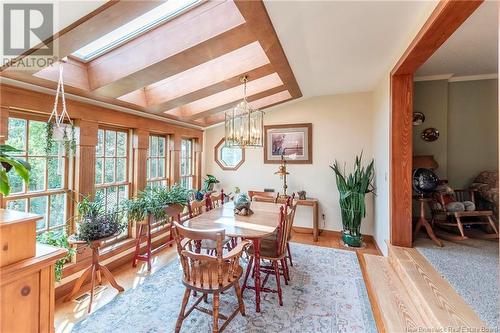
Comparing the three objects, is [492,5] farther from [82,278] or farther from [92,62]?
[82,278]

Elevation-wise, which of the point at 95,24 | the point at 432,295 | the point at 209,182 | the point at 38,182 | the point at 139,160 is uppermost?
the point at 95,24

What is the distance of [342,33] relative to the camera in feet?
6.86

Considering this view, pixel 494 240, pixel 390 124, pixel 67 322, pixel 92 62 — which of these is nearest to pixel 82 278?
pixel 67 322

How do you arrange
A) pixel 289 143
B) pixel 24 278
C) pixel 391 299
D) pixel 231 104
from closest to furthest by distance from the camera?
pixel 24 278, pixel 391 299, pixel 231 104, pixel 289 143

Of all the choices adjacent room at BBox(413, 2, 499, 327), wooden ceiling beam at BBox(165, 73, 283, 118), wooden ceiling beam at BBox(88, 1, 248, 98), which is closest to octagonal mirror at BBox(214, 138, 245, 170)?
wooden ceiling beam at BBox(165, 73, 283, 118)

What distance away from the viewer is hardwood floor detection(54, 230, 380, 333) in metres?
2.01

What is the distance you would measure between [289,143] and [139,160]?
8.64 feet

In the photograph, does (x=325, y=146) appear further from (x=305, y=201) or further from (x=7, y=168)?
(x=7, y=168)

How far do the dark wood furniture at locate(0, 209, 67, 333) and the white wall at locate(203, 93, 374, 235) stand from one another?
3.74 m

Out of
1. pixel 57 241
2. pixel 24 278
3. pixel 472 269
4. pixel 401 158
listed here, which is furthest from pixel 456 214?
pixel 57 241

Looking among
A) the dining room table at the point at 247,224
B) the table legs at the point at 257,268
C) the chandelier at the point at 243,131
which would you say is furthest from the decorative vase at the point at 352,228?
the table legs at the point at 257,268

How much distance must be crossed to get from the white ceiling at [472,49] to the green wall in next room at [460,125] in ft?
0.85

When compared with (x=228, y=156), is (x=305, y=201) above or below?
below

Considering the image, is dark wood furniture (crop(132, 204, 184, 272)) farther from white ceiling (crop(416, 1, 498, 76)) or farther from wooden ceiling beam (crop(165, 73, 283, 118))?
white ceiling (crop(416, 1, 498, 76))
